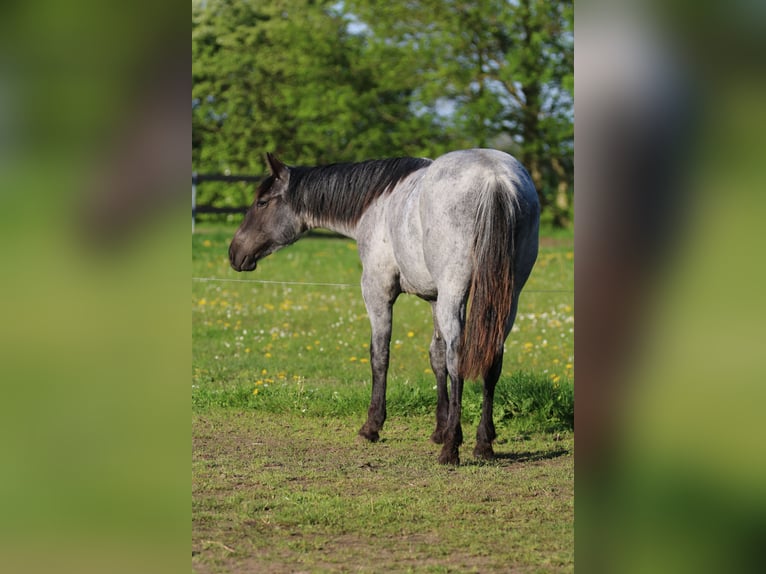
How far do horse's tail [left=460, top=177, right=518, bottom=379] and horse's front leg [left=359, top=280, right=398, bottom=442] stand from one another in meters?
1.16

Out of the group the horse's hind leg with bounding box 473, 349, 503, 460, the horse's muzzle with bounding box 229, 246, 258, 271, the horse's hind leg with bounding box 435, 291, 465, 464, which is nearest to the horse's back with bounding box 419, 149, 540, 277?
the horse's hind leg with bounding box 435, 291, 465, 464

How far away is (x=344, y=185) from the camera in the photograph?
6.10 meters

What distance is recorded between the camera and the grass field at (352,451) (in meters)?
3.56

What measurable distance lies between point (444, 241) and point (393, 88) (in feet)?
45.7

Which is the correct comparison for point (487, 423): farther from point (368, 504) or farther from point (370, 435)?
point (368, 504)

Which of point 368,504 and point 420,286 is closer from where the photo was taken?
point 368,504

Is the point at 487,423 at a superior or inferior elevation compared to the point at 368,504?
superior

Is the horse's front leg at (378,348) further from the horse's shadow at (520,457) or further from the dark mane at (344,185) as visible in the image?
the horse's shadow at (520,457)

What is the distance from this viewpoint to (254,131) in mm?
19328

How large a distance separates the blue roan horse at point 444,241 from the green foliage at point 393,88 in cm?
1214
